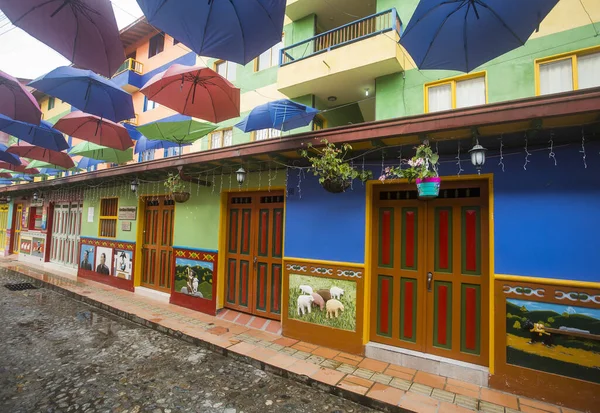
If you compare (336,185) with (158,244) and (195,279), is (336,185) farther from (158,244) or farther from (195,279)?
(158,244)

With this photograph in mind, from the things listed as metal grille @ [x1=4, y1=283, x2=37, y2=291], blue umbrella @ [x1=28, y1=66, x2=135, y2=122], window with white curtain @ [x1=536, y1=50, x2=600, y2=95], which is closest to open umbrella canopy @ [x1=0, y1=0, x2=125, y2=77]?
blue umbrella @ [x1=28, y1=66, x2=135, y2=122]

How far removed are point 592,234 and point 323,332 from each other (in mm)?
4171

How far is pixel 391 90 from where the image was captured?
7.08 m

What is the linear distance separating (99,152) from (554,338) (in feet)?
37.7

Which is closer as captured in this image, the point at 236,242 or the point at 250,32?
the point at 250,32

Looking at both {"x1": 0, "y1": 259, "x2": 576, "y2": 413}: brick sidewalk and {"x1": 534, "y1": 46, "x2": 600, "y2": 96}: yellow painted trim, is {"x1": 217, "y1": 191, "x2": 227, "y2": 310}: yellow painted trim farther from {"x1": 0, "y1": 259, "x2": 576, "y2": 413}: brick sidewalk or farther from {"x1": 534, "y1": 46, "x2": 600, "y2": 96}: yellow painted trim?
{"x1": 534, "y1": 46, "x2": 600, "y2": 96}: yellow painted trim

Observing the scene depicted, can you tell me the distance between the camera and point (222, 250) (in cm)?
718

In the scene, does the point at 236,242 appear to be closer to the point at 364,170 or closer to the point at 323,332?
the point at 323,332

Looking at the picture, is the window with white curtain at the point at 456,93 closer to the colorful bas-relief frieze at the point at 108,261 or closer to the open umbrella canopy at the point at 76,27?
the open umbrella canopy at the point at 76,27

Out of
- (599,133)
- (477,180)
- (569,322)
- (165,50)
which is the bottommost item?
(569,322)

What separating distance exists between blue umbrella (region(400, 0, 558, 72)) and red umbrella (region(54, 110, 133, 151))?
750 centimetres

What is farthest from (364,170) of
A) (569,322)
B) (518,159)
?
(569,322)

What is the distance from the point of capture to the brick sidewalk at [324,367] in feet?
12.0

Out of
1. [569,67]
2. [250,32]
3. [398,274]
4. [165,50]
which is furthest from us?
[165,50]
